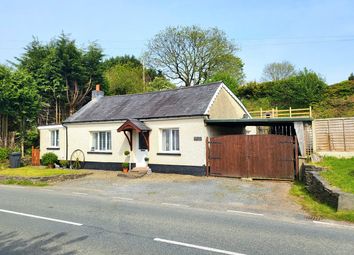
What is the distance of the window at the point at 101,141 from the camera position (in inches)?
853

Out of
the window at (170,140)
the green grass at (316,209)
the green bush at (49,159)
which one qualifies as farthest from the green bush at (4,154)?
the green grass at (316,209)

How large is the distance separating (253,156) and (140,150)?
7382mm

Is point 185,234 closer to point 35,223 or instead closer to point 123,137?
point 35,223

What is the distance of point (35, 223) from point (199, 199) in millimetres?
5862

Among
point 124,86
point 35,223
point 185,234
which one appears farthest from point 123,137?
point 124,86

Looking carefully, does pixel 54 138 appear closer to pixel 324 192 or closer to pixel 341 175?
pixel 341 175

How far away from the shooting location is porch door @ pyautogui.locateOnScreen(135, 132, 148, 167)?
1984cm

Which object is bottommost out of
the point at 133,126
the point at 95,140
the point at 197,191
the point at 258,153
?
the point at 197,191

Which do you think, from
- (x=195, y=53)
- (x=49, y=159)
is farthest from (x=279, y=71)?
(x=49, y=159)

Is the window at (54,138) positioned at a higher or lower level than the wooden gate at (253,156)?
higher

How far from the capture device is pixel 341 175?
12289 millimetres

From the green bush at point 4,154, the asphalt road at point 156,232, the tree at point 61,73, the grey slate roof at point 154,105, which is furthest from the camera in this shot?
the tree at point 61,73

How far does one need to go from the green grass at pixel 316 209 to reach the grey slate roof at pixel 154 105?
7128mm

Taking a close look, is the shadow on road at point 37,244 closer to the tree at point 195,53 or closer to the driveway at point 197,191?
the driveway at point 197,191
